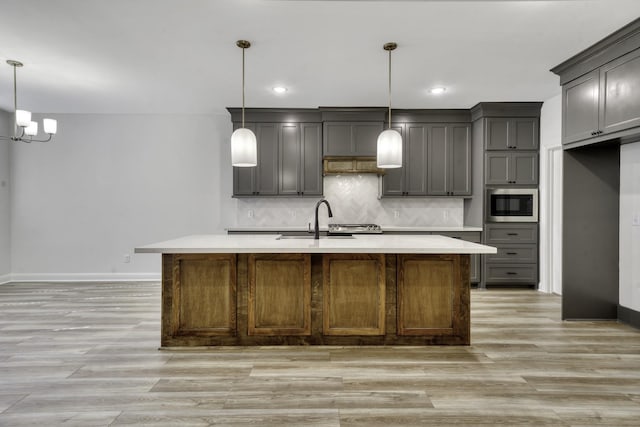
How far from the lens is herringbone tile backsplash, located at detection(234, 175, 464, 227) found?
5781 millimetres

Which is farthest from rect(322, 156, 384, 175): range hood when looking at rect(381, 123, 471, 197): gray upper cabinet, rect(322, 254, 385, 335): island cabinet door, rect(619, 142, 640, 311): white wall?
rect(619, 142, 640, 311): white wall

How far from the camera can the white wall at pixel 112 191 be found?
5.73 meters

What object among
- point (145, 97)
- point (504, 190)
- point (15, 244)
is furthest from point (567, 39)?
point (15, 244)

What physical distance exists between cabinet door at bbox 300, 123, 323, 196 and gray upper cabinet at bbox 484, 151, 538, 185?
2.38 m

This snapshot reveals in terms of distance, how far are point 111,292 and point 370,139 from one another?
416cm

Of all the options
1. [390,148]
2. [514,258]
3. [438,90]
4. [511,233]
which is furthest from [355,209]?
[390,148]

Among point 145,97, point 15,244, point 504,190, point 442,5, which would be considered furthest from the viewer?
point 15,244

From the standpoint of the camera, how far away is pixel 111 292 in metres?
5.00

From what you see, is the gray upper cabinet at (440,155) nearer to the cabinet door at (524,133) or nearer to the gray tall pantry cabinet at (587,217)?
the cabinet door at (524,133)

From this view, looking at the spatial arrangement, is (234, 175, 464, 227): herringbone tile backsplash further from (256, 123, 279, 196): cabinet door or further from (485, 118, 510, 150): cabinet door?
(485, 118, 510, 150): cabinet door

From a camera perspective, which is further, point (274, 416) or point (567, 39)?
point (567, 39)

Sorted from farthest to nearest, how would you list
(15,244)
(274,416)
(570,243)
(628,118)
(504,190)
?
1. (15,244)
2. (504,190)
3. (570,243)
4. (628,118)
5. (274,416)

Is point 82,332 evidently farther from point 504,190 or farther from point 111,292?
point 504,190

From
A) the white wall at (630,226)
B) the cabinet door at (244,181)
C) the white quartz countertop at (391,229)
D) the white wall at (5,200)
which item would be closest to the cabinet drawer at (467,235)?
the white quartz countertop at (391,229)
